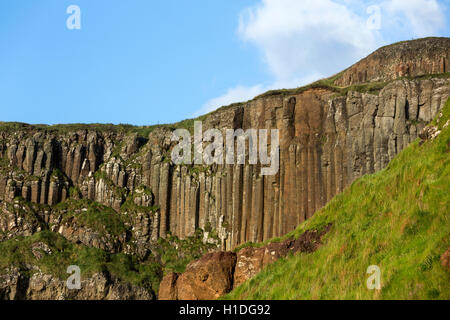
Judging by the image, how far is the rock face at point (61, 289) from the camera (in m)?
57.6

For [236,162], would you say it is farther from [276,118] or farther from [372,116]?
[372,116]

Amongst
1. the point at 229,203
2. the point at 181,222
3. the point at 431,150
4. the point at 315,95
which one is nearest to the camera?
the point at 431,150

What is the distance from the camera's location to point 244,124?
61.3 m

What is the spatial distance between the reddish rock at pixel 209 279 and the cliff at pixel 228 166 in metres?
18.9

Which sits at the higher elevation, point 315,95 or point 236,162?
point 315,95

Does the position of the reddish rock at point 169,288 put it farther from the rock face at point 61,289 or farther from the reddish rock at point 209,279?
the rock face at point 61,289

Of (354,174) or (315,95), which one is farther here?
(315,95)

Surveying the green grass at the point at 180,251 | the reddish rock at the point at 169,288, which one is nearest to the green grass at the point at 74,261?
the green grass at the point at 180,251

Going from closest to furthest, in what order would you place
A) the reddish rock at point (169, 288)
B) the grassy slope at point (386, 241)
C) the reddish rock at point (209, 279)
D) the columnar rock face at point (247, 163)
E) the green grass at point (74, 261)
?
the grassy slope at point (386, 241) → the reddish rock at point (209, 279) → the reddish rock at point (169, 288) → the columnar rock face at point (247, 163) → the green grass at point (74, 261)

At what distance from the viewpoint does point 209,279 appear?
3375cm


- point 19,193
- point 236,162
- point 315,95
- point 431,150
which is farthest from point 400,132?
point 19,193

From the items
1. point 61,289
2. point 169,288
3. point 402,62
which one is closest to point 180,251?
point 61,289
